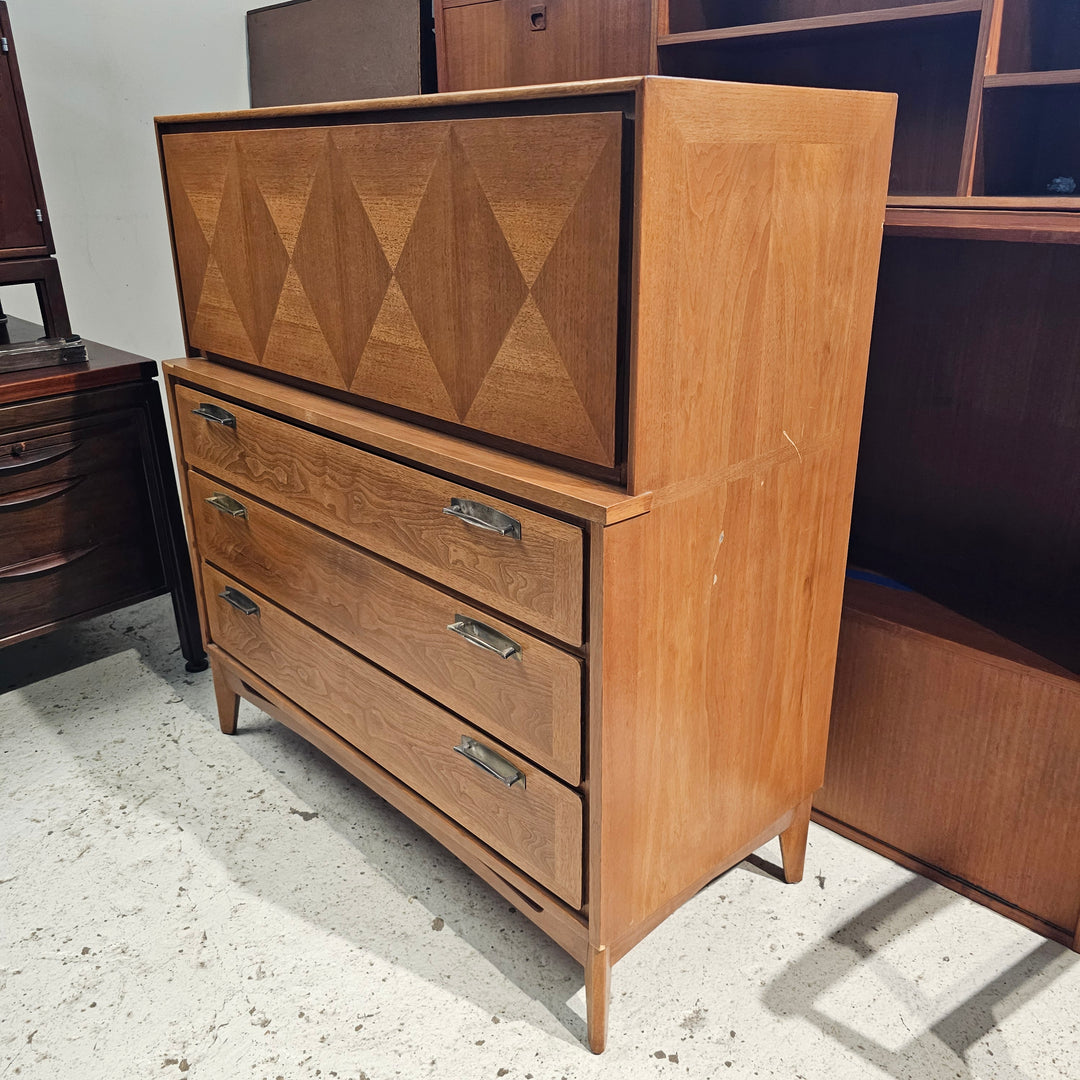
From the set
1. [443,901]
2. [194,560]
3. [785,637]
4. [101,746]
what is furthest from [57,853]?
[785,637]

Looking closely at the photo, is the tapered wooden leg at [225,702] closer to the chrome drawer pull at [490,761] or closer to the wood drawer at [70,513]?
the wood drawer at [70,513]

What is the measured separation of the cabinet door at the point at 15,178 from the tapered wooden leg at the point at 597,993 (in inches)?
77.1

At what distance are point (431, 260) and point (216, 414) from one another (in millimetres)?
714

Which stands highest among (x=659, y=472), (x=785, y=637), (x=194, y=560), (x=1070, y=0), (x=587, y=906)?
(x=1070, y=0)

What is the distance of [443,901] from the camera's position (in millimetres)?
1751

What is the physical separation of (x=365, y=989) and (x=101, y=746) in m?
1.01

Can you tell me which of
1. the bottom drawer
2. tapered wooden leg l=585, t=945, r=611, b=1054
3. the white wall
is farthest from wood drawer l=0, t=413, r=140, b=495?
tapered wooden leg l=585, t=945, r=611, b=1054

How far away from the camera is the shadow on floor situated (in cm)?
141

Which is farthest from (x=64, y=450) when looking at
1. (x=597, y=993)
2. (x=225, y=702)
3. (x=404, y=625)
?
(x=597, y=993)

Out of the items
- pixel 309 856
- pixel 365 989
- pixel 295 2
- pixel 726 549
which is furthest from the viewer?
pixel 295 2

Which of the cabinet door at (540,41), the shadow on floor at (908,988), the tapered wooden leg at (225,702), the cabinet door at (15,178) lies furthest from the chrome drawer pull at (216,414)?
the shadow on floor at (908,988)

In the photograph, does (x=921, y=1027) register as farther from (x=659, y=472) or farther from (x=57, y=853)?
(x=57, y=853)

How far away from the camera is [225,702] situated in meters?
2.23

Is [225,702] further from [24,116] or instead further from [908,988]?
[908,988]
